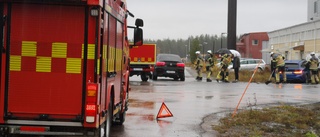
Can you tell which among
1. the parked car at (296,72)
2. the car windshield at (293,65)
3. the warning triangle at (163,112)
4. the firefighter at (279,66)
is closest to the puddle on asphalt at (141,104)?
the warning triangle at (163,112)

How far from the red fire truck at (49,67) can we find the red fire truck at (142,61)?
21479mm

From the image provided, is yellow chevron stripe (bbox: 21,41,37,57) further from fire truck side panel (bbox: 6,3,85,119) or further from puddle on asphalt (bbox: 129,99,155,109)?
puddle on asphalt (bbox: 129,99,155,109)

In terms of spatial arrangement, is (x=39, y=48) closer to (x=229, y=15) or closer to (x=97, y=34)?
(x=97, y=34)

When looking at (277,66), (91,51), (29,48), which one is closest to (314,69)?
(277,66)

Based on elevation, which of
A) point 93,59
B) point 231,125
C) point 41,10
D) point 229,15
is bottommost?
point 231,125

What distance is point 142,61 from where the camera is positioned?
2908 cm

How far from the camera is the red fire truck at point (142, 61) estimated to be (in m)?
28.8

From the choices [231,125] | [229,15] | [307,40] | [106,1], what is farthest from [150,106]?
[307,40]

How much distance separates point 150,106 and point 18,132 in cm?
841

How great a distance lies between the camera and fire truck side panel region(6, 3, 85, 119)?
23.3 ft

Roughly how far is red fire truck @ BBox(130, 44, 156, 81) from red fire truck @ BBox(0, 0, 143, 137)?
21.5 m

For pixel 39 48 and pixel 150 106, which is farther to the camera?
pixel 150 106

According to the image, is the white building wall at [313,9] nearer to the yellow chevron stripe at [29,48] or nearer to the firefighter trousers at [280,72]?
the firefighter trousers at [280,72]

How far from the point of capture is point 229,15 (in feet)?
156
